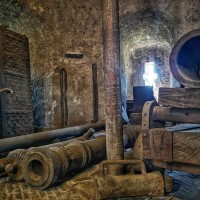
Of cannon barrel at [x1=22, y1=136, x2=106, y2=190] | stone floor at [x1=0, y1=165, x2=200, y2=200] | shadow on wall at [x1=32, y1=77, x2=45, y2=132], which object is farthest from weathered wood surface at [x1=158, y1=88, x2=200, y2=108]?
shadow on wall at [x1=32, y1=77, x2=45, y2=132]

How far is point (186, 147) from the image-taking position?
2145 millimetres

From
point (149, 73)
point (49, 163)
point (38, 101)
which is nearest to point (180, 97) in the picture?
point (49, 163)

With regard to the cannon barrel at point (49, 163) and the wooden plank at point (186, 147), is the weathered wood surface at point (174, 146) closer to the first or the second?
the wooden plank at point (186, 147)

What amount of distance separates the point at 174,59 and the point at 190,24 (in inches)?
190

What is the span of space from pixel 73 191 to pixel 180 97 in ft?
5.91

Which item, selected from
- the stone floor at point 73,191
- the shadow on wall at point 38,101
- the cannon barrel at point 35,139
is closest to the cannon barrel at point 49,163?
the stone floor at point 73,191

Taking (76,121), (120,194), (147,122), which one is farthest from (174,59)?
(76,121)

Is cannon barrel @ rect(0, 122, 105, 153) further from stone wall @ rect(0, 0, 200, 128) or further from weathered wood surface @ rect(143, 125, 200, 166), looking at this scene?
weathered wood surface @ rect(143, 125, 200, 166)

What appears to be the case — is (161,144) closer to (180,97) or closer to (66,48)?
(180,97)

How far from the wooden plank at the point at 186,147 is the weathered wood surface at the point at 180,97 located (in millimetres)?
255

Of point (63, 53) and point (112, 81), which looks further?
point (63, 53)

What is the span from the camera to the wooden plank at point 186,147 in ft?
6.85

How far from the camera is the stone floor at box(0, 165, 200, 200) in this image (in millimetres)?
2900

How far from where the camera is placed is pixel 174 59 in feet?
7.76
